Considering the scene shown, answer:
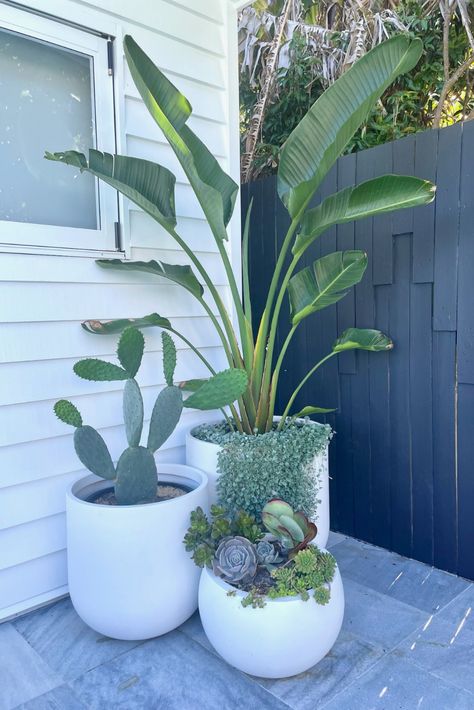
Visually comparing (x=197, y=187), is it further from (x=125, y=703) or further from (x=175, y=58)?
(x=125, y=703)

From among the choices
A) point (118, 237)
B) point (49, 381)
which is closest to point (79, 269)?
point (118, 237)

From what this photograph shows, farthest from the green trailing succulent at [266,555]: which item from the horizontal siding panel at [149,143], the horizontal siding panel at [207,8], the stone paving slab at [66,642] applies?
the horizontal siding panel at [207,8]

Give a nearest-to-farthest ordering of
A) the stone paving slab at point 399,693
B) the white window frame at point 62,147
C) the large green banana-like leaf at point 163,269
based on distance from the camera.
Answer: the stone paving slab at point 399,693, the white window frame at point 62,147, the large green banana-like leaf at point 163,269

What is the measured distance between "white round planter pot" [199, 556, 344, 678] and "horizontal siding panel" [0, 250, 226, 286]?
1.30m

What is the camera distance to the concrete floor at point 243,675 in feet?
4.70

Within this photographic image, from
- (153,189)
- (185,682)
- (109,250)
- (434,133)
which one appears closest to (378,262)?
(434,133)

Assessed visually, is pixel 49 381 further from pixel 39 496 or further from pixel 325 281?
pixel 325 281

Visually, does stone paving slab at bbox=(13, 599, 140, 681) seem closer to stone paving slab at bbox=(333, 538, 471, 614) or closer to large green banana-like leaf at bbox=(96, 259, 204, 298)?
stone paving slab at bbox=(333, 538, 471, 614)

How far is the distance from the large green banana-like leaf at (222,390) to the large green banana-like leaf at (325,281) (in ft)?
1.62

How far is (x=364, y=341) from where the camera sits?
217 centimetres

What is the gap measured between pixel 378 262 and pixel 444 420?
764 mm

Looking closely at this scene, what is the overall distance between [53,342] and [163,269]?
21.8 inches

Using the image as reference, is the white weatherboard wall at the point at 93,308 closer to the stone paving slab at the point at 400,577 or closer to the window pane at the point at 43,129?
the window pane at the point at 43,129

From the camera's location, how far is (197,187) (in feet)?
6.21
